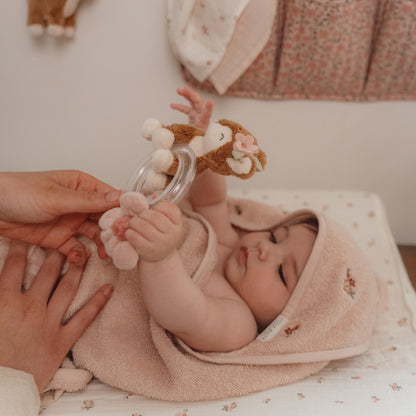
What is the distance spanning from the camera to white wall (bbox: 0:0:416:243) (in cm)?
140

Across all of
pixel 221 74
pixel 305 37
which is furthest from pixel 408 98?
pixel 221 74

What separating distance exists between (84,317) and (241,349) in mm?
370

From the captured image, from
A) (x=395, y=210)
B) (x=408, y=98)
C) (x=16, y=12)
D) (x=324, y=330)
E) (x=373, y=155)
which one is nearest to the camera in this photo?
(x=324, y=330)

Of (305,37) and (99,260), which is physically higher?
(305,37)

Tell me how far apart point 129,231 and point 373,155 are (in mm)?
1182

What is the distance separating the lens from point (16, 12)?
4.43ft

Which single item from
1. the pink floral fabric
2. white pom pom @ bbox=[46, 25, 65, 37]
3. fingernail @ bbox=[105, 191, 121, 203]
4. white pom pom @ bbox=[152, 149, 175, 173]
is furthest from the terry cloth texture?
white pom pom @ bbox=[46, 25, 65, 37]

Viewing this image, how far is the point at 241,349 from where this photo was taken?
101cm

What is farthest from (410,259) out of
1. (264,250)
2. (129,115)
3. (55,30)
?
(55,30)

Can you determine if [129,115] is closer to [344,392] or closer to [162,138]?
[162,138]

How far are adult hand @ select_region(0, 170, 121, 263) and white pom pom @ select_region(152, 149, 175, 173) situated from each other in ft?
0.46

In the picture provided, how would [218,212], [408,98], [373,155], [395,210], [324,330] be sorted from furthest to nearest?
[395,210], [373,155], [408,98], [218,212], [324,330]

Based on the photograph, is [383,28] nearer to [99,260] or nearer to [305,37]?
[305,37]

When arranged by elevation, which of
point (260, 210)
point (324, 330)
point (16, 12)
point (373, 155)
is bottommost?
point (324, 330)
